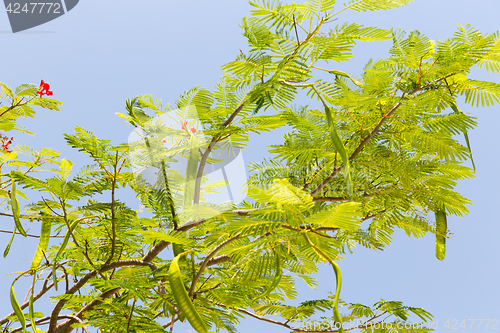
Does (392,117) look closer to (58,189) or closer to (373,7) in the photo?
(373,7)

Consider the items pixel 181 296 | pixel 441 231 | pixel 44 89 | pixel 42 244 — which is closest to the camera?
pixel 181 296

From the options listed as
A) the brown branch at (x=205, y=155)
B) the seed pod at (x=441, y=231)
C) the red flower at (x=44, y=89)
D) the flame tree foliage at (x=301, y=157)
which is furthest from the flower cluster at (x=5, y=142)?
the seed pod at (x=441, y=231)

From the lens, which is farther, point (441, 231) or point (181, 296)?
point (441, 231)

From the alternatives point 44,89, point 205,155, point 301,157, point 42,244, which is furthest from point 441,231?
point 44,89

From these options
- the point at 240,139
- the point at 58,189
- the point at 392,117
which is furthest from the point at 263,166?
the point at 58,189

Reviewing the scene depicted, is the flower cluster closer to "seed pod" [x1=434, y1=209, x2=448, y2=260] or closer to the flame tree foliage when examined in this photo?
the flame tree foliage

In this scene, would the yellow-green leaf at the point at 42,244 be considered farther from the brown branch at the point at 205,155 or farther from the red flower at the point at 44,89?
the red flower at the point at 44,89

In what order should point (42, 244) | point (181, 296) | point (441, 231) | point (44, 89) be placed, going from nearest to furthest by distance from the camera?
point (181, 296)
point (441, 231)
point (42, 244)
point (44, 89)

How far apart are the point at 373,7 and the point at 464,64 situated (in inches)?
12.5

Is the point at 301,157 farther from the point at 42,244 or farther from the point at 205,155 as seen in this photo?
the point at 42,244

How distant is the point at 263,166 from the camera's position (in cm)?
161

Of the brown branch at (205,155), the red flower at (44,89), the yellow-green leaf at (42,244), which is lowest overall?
the yellow-green leaf at (42,244)

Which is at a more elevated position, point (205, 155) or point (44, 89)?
point (44, 89)

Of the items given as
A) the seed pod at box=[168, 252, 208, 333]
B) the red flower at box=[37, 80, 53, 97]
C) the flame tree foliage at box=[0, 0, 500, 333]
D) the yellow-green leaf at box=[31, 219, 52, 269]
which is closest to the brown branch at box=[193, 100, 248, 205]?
the flame tree foliage at box=[0, 0, 500, 333]
